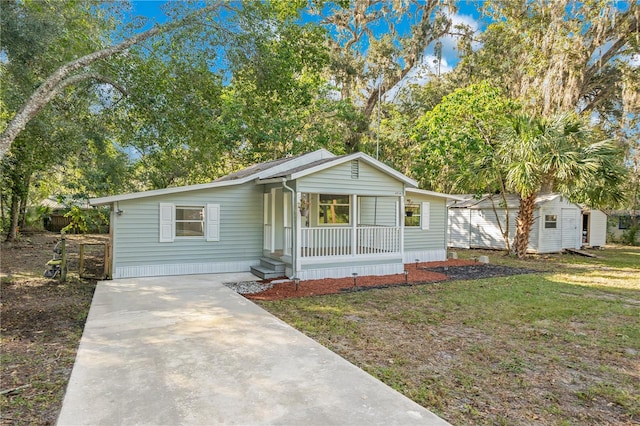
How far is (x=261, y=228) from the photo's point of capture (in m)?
11.3

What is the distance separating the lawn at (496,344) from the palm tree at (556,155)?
4.55m

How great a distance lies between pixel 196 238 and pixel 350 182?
4.60 metres

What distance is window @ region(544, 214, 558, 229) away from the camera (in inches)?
675

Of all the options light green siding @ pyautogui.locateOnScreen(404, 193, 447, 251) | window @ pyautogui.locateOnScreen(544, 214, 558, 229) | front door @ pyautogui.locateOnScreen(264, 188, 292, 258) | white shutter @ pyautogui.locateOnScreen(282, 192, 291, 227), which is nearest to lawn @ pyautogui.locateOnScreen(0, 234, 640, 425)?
front door @ pyautogui.locateOnScreen(264, 188, 292, 258)

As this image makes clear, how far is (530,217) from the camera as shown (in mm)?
14898

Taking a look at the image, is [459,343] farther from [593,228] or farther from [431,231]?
[593,228]

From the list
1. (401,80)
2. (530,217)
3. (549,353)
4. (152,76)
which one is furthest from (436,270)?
(401,80)

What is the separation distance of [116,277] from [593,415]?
9.84m

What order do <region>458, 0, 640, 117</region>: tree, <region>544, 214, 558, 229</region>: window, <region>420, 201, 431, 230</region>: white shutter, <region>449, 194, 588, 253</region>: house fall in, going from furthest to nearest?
1. <region>544, 214, 558, 229</region>: window
2. <region>449, 194, 588, 253</region>: house
3. <region>458, 0, 640, 117</region>: tree
4. <region>420, 201, 431, 230</region>: white shutter

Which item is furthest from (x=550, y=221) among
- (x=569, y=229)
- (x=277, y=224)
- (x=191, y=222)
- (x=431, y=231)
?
(x=191, y=222)

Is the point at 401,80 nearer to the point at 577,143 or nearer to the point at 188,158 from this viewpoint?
the point at 577,143

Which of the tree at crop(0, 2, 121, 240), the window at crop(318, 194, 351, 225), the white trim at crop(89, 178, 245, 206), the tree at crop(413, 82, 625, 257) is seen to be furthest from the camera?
the tree at crop(413, 82, 625, 257)

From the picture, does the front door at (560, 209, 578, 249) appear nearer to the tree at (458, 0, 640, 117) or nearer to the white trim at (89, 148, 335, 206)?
the tree at (458, 0, 640, 117)

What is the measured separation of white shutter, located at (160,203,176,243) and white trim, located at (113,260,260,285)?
76 cm
